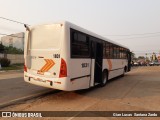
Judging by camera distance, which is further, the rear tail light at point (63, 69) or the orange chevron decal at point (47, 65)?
the orange chevron decal at point (47, 65)

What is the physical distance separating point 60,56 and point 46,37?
1212mm

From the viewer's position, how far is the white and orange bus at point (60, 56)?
7.11 metres

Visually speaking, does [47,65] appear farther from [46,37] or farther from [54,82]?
[46,37]

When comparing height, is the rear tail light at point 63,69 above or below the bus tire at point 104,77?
above

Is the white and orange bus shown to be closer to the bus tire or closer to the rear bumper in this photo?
the rear bumper

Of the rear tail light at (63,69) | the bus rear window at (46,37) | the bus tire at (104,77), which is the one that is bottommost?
the bus tire at (104,77)

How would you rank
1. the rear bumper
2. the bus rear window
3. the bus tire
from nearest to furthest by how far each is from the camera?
1. the rear bumper
2. the bus rear window
3. the bus tire

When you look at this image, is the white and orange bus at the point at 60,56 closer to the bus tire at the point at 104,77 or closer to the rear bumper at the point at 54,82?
the rear bumper at the point at 54,82

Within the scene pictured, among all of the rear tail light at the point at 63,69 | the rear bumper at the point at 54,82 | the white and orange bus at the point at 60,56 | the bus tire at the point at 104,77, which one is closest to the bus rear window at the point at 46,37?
the white and orange bus at the point at 60,56

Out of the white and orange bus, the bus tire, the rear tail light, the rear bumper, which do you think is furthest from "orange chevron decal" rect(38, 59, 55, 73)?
the bus tire

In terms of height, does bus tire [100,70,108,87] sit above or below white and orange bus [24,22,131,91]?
below

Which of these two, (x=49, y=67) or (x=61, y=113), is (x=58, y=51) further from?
(x=61, y=113)

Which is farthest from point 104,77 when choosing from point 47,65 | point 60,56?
point 60,56

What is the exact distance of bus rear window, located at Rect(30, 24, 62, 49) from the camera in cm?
738
